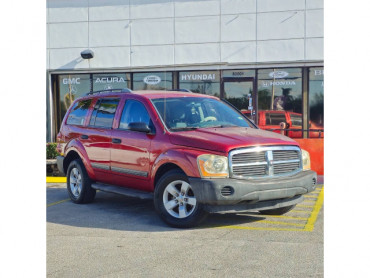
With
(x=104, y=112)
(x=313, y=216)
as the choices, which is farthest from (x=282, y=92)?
(x=104, y=112)

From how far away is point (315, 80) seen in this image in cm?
535

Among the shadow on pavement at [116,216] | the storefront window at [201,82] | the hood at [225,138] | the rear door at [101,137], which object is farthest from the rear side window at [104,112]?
the hood at [225,138]

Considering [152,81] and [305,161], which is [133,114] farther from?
[305,161]

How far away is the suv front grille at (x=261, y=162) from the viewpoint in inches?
221

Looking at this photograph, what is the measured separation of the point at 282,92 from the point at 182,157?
6.01 ft

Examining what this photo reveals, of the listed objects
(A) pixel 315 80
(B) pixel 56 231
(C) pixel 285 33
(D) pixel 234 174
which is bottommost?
(B) pixel 56 231

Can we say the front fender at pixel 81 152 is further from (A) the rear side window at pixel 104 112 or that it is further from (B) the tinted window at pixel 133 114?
(B) the tinted window at pixel 133 114

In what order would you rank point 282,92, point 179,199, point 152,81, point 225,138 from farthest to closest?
point 152,81, point 282,92, point 179,199, point 225,138

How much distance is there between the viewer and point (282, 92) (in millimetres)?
6918

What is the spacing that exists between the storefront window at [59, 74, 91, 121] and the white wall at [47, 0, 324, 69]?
0.61 meters

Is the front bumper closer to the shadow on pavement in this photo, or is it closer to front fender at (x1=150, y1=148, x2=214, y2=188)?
front fender at (x1=150, y1=148, x2=214, y2=188)
